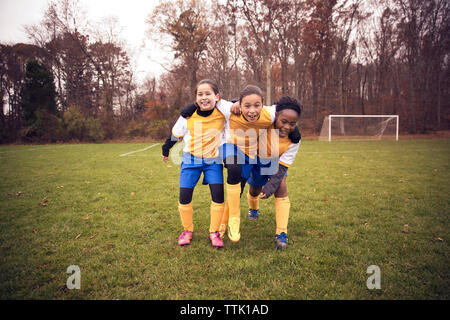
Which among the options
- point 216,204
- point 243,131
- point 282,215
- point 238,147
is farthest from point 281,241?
point 243,131

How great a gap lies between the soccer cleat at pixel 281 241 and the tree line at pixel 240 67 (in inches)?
810

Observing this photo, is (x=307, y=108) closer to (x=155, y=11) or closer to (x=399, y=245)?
(x=155, y=11)

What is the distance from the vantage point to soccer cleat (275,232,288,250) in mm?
3027

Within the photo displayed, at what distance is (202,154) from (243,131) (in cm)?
59

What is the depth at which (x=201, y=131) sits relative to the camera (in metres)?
3.10

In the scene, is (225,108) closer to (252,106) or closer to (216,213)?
(252,106)

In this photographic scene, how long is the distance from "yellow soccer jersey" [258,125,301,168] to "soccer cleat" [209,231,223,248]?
4.08 feet

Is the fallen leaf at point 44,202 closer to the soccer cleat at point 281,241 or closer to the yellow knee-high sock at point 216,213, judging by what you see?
the yellow knee-high sock at point 216,213

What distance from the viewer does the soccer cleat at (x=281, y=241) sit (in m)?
3.03

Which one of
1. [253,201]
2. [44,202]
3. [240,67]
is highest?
[240,67]

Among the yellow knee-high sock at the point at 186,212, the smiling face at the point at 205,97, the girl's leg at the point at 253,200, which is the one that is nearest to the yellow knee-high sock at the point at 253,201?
the girl's leg at the point at 253,200

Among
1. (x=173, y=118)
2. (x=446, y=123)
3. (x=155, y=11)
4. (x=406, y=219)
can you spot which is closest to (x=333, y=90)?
(x=446, y=123)
